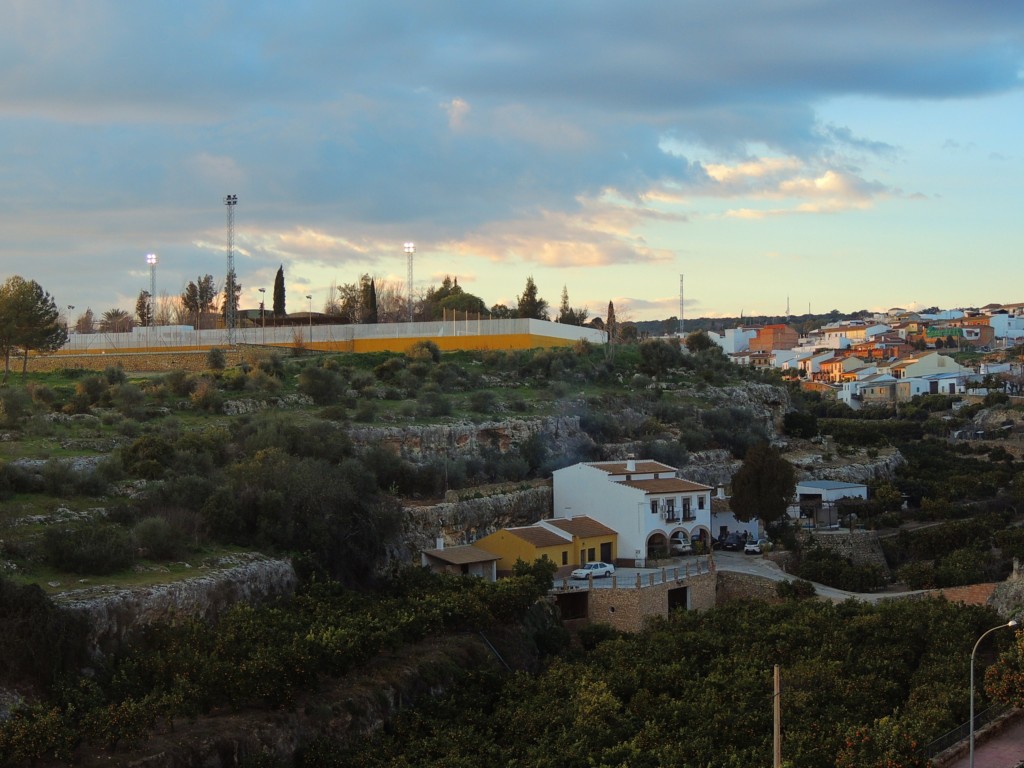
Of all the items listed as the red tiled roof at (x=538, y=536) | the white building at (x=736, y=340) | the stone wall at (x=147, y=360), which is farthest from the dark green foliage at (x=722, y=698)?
the white building at (x=736, y=340)

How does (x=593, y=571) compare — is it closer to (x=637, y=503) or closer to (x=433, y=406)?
(x=637, y=503)

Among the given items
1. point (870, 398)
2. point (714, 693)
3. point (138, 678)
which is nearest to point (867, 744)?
point (714, 693)

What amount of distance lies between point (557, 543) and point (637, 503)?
3789 mm

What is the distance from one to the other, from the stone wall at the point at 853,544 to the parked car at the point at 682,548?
4.78 m

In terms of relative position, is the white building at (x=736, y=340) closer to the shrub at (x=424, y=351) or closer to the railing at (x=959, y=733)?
the shrub at (x=424, y=351)

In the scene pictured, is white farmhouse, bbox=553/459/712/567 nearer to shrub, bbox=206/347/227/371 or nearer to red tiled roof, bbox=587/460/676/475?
red tiled roof, bbox=587/460/676/475

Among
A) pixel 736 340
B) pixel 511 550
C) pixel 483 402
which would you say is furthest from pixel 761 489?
pixel 736 340

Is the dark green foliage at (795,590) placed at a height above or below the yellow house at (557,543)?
below

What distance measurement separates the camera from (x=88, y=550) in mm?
25734

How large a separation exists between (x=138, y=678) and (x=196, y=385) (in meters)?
25.7

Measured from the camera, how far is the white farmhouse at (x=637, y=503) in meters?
39.5

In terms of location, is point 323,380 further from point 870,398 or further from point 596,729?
→ point 870,398

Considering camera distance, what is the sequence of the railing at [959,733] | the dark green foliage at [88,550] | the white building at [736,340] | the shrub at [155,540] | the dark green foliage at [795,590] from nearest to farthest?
the railing at [959,733], the dark green foliage at [88,550], the shrub at [155,540], the dark green foliage at [795,590], the white building at [736,340]

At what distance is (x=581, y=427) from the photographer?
2045 inches
